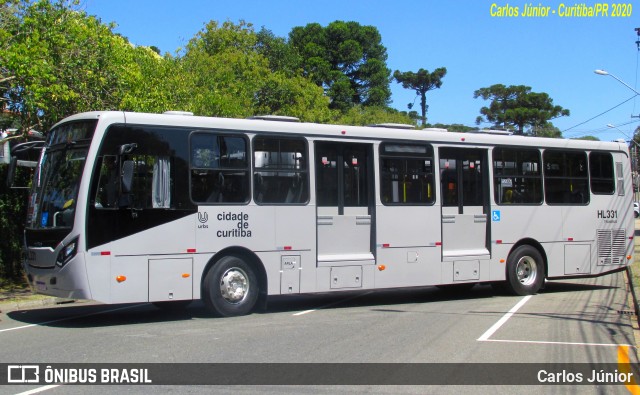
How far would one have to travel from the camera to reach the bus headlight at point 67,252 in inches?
413

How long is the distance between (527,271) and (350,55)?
166 feet

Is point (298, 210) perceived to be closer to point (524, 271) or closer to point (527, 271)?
point (524, 271)

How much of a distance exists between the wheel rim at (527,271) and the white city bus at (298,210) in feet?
0.08

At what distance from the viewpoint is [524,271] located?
15.9m

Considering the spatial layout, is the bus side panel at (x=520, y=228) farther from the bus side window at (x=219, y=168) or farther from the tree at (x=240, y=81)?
the tree at (x=240, y=81)

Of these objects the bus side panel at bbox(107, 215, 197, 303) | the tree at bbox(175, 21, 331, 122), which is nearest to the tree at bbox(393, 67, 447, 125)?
the tree at bbox(175, 21, 331, 122)

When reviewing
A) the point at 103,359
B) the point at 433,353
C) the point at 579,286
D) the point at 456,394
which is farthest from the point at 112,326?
the point at 579,286

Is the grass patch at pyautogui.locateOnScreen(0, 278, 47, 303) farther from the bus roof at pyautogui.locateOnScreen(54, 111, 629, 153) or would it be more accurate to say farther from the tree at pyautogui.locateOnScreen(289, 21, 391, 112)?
the tree at pyautogui.locateOnScreen(289, 21, 391, 112)

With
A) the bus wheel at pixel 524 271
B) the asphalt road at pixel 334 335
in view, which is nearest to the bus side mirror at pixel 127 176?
the asphalt road at pixel 334 335

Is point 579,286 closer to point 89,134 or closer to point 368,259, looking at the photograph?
point 368,259

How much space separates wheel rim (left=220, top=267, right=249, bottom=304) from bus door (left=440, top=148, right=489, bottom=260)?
4.54 m

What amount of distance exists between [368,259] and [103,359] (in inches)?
245

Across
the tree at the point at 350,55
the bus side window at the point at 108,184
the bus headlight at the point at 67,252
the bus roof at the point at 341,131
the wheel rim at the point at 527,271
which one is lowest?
the wheel rim at the point at 527,271

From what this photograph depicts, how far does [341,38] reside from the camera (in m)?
65.5
